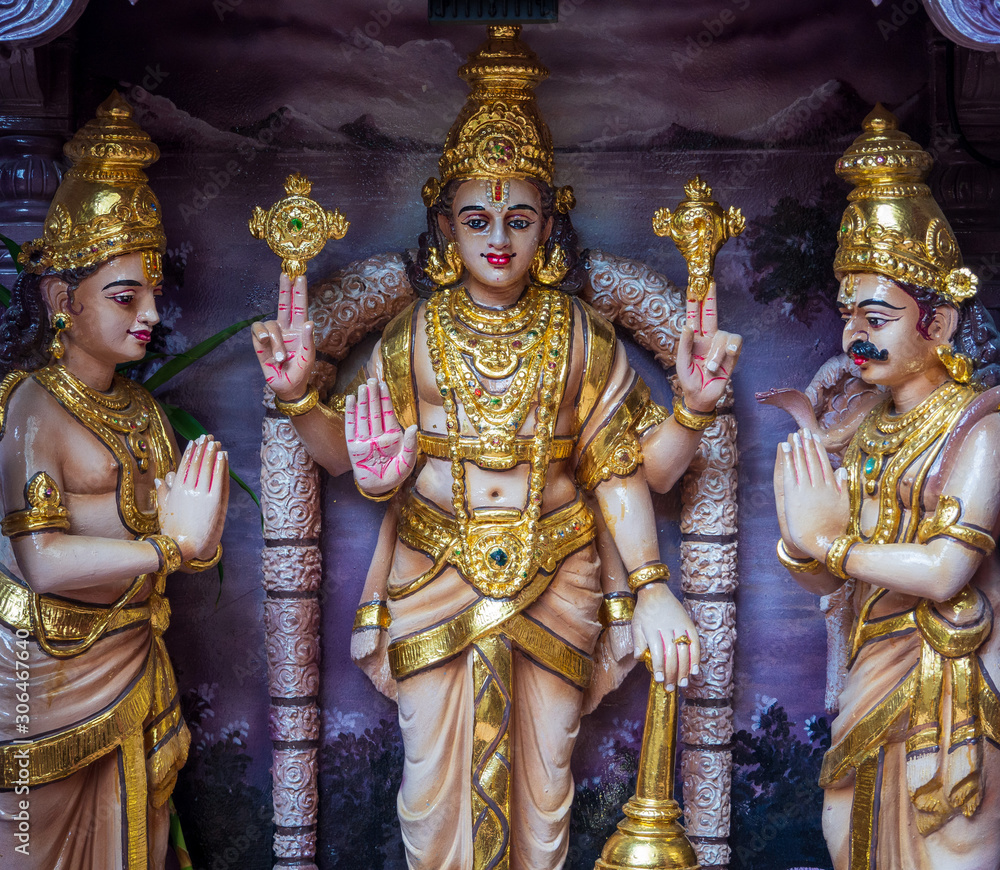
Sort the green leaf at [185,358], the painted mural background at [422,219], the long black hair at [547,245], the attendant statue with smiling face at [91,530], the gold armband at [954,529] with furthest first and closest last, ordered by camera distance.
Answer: the painted mural background at [422,219] → the green leaf at [185,358] → the long black hair at [547,245] → the attendant statue with smiling face at [91,530] → the gold armband at [954,529]

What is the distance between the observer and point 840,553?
4.08m

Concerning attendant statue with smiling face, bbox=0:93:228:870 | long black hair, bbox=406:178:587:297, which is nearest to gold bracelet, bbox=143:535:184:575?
attendant statue with smiling face, bbox=0:93:228:870

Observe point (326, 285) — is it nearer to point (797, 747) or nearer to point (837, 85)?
point (837, 85)

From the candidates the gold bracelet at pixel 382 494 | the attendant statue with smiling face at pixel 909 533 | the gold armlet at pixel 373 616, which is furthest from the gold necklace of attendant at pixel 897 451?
the gold armlet at pixel 373 616

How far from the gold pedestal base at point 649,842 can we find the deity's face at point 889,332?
1.31m

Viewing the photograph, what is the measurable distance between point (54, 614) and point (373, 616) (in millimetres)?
933

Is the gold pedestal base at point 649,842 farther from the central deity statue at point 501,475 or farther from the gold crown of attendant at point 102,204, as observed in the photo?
the gold crown of attendant at point 102,204

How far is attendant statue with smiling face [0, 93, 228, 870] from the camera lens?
4.06 metres

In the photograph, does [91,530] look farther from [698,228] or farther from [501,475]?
[698,228]

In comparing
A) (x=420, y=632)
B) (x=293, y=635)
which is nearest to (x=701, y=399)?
(x=420, y=632)

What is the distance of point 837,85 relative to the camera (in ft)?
16.0

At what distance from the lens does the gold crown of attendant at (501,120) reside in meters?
4.41

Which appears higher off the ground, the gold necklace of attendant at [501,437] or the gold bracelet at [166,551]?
the gold necklace of attendant at [501,437]

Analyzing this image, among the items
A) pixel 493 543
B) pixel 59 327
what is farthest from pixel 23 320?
pixel 493 543
